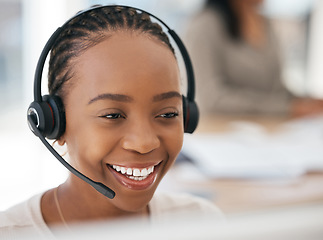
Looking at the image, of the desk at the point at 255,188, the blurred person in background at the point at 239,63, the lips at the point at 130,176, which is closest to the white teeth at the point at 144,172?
the lips at the point at 130,176

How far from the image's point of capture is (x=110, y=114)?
221mm

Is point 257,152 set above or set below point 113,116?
above

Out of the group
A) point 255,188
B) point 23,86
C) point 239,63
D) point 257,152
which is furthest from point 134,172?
point 239,63

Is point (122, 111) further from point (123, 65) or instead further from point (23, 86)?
point (23, 86)

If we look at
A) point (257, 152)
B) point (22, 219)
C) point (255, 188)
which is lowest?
point (22, 219)

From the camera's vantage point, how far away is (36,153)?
366 millimetres

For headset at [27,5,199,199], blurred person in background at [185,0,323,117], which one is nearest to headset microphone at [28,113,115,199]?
headset at [27,5,199,199]

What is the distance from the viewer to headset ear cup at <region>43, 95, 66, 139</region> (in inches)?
9.0

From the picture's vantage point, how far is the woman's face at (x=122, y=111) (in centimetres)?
22

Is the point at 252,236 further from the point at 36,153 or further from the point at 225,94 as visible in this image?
the point at 225,94

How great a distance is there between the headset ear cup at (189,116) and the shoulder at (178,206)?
0.18ft

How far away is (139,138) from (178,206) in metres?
0.11

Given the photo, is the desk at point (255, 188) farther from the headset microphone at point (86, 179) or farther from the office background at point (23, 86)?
the headset microphone at point (86, 179)

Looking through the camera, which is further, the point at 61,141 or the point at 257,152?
the point at 257,152
